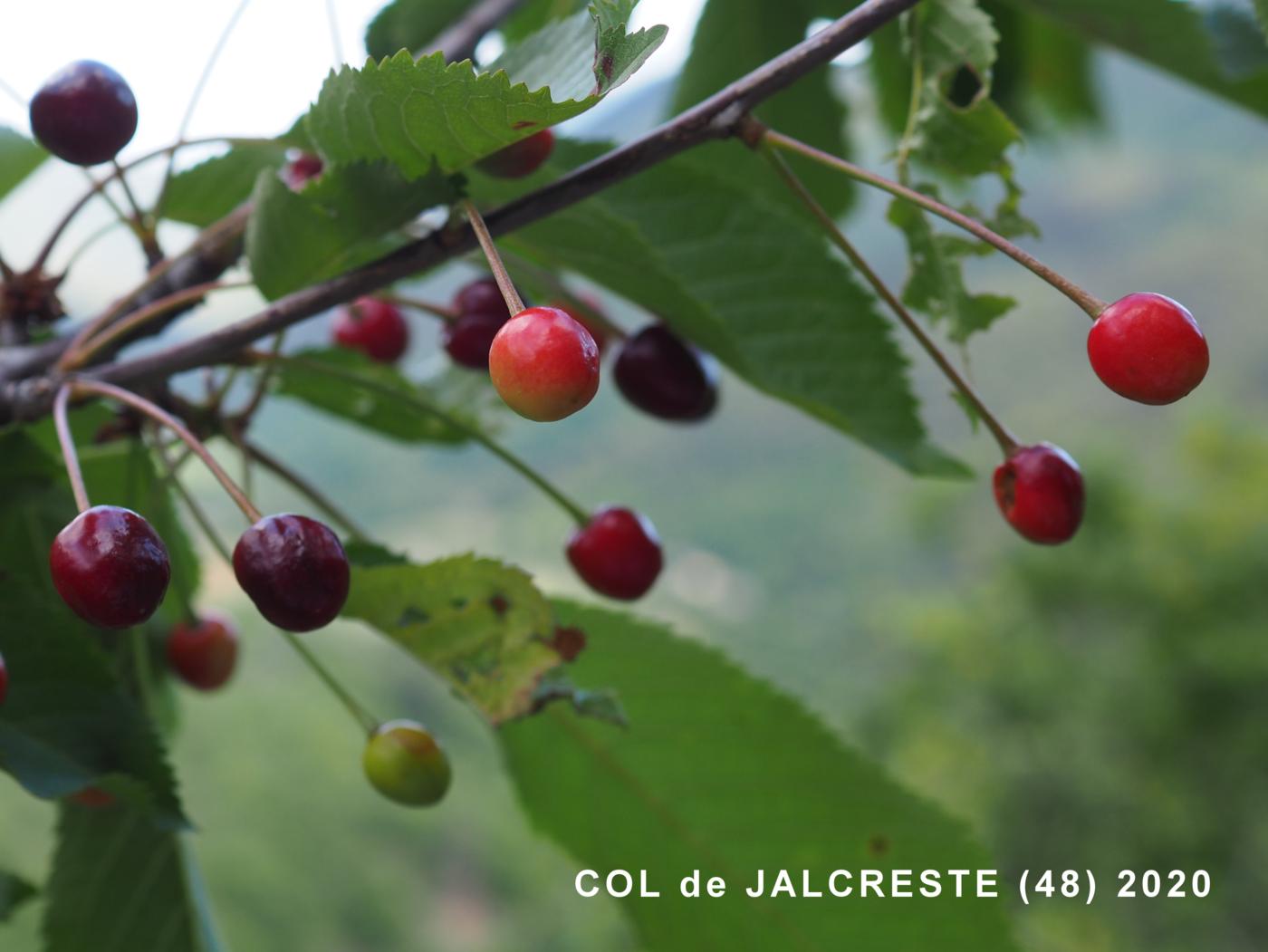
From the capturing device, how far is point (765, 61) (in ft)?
3.90

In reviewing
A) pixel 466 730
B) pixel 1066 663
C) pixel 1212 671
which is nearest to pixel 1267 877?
pixel 1212 671

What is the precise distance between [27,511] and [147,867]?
0.80 ft

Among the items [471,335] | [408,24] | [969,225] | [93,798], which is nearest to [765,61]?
[408,24]

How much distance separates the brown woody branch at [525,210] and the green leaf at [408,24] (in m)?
0.63

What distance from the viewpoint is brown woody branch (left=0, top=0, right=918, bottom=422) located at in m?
0.50

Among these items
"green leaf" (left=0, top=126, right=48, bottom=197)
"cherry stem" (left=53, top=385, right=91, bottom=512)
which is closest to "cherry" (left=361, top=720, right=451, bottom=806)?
"cherry stem" (left=53, top=385, right=91, bottom=512)

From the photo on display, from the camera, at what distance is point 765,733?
861 millimetres

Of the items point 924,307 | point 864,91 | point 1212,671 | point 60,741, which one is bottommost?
point 60,741

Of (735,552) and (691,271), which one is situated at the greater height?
(735,552)

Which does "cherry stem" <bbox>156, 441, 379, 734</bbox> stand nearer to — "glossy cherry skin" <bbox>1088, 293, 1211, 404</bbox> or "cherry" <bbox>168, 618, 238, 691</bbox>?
"cherry" <bbox>168, 618, 238, 691</bbox>

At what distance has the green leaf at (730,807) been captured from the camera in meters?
0.83

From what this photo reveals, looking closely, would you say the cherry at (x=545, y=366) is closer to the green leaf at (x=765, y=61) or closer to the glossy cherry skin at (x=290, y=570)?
the glossy cherry skin at (x=290, y=570)

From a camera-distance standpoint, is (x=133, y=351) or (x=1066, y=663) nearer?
(x=133, y=351)

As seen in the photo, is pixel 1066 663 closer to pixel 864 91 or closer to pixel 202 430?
pixel 864 91
